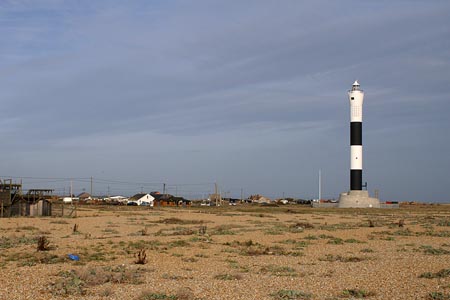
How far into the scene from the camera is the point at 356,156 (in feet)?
252

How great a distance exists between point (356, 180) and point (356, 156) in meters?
3.56

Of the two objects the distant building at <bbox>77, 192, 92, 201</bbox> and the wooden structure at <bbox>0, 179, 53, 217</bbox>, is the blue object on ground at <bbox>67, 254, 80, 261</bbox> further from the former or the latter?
the distant building at <bbox>77, 192, 92, 201</bbox>

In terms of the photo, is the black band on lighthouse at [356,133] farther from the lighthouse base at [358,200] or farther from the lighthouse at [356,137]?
the lighthouse base at [358,200]

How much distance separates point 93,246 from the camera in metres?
23.7

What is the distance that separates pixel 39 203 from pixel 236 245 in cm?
3138

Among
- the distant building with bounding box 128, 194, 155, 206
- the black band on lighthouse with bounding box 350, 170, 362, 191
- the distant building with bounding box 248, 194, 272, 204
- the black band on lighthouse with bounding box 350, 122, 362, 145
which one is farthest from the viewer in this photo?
the distant building with bounding box 248, 194, 272, 204

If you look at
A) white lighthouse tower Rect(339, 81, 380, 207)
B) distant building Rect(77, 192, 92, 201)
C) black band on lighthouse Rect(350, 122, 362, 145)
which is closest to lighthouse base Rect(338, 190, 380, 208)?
white lighthouse tower Rect(339, 81, 380, 207)

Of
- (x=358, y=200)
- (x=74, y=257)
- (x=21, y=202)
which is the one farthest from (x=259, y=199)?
(x=74, y=257)

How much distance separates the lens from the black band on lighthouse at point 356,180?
77.1 meters

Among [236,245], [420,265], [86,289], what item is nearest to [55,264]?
[86,289]

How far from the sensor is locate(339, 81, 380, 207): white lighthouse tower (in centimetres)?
7675

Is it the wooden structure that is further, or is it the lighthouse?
the lighthouse

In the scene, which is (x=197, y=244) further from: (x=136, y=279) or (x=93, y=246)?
(x=136, y=279)

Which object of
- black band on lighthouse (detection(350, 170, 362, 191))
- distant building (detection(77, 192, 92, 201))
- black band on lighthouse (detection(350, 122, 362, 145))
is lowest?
distant building (detection(77, 192, 92, 201))
